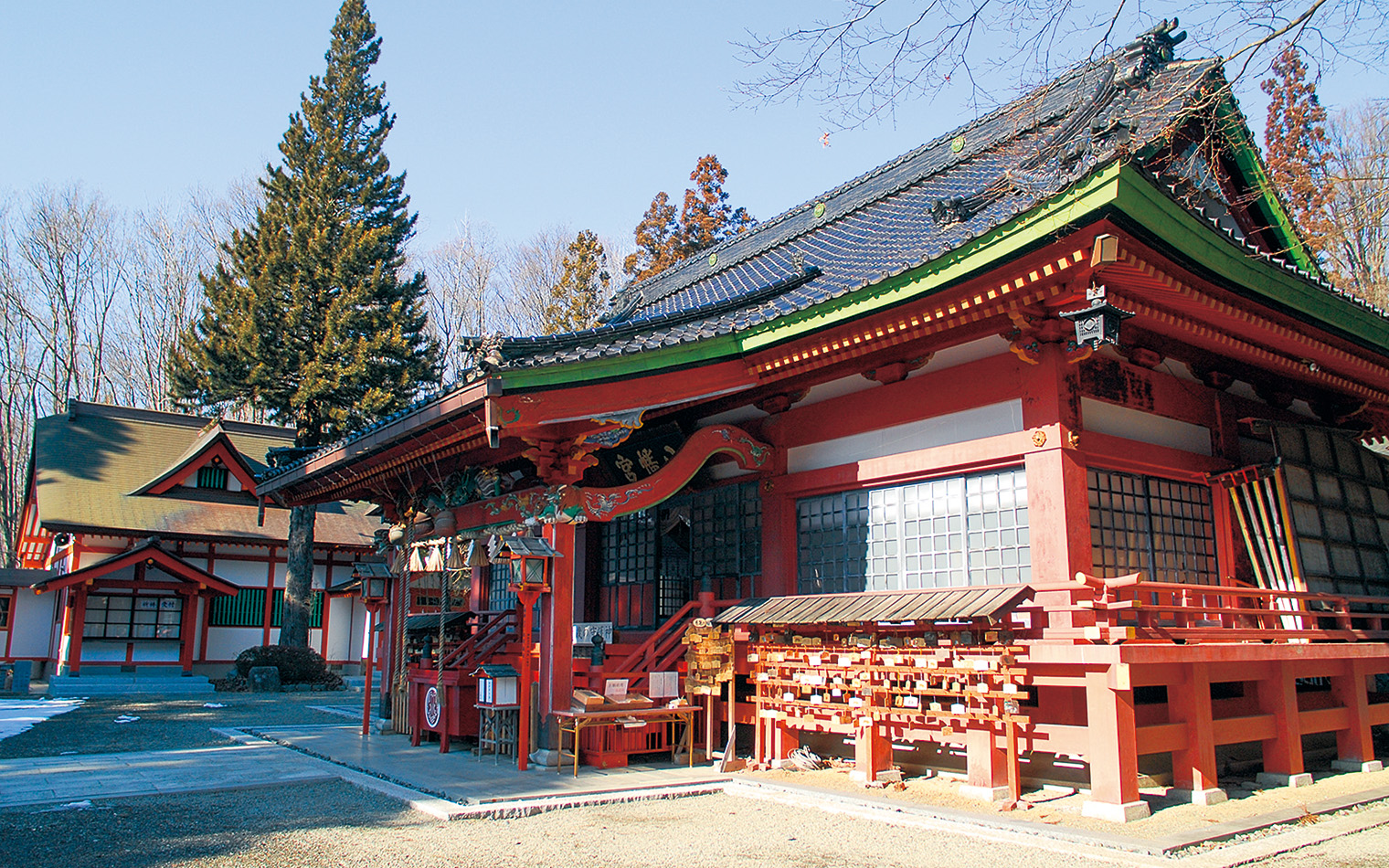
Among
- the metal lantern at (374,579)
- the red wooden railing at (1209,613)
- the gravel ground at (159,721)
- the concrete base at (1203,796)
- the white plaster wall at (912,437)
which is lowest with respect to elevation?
the gravel ground at (159,721)

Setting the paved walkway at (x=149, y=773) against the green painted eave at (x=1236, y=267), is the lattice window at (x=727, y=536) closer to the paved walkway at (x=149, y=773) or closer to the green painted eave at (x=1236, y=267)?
the paved walkway at (x=149, y=773)

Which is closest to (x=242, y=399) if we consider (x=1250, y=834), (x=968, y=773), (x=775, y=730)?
(x=775, y=730)

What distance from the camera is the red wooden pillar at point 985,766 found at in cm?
719

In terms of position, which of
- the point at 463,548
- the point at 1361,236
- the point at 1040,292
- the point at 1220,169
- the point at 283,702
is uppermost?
the point at 1361,236

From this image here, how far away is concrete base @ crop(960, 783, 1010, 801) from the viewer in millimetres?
7137

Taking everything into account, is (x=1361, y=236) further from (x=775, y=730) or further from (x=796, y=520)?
(x=775, y=730)

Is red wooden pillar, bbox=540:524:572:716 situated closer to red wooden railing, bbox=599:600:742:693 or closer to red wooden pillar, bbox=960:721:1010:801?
red wooden railing, bbox=599:600:742:693

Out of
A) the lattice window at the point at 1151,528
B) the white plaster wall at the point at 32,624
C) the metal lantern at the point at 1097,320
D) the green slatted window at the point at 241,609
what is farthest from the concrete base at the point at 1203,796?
the white plaster wall at the point at 32,624

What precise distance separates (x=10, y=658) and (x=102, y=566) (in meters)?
4.40

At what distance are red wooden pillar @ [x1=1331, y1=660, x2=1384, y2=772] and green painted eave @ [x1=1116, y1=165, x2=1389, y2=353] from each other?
3.32 metres

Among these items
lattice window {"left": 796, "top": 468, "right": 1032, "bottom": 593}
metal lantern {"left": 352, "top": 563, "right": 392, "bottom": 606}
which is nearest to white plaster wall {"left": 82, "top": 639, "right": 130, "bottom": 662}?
metal lantern {"left": 352, "top": 563, "right": 392, "bottom": 606}

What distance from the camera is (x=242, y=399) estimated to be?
83.5ft

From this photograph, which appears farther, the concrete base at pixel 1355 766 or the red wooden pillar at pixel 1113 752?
the concrete base at pixel 1355 766

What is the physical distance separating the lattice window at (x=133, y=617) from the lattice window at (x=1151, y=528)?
26.8m
